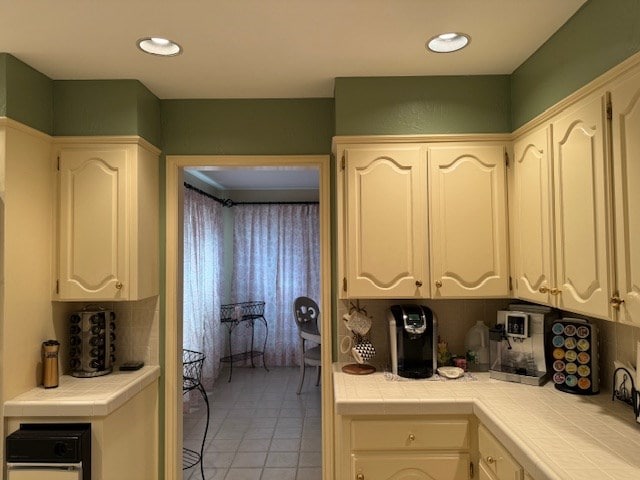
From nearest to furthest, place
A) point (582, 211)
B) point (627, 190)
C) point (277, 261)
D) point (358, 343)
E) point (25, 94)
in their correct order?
1. point (627, 190)
2. point (582, 211)
3. point (25, 94)
4. point (358, 343)
5. point (277, 261)

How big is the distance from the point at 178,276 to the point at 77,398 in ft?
2.76

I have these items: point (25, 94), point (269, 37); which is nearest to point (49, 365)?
point (25, 94)

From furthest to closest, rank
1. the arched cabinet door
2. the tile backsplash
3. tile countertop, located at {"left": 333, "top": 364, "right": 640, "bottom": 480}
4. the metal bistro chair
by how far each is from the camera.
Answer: the metal bistro chair → the tile backsplash → the arched cabinet door → tile countertop, located at {"left": 333, "top": 364, "right": 640, "bottom": 480}

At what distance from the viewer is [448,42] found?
6.30 ft

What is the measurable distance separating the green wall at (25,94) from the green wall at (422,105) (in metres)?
1.48

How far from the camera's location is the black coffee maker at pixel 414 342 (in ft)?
7.05

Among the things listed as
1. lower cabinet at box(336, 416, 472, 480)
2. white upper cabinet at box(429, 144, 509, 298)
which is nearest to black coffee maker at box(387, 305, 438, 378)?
white upper cabinet at box(429, 144, 509, 298)

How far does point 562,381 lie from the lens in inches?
75.0

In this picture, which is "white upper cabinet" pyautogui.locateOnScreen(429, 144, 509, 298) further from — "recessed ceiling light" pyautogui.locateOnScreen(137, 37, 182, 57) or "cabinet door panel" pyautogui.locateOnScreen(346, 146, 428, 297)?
"recessed ceiling light" pyautogui.locateOnScreen(137, 37, 182, 57)

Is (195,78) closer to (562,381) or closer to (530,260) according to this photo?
(530,260)

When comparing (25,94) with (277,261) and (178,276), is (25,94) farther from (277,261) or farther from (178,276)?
(277,261)

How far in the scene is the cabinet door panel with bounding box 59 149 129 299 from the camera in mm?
2195

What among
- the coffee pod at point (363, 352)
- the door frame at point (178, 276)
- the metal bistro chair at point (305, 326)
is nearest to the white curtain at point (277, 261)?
the metal bistro chair at point (305, 326)

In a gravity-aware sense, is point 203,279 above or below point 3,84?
below
